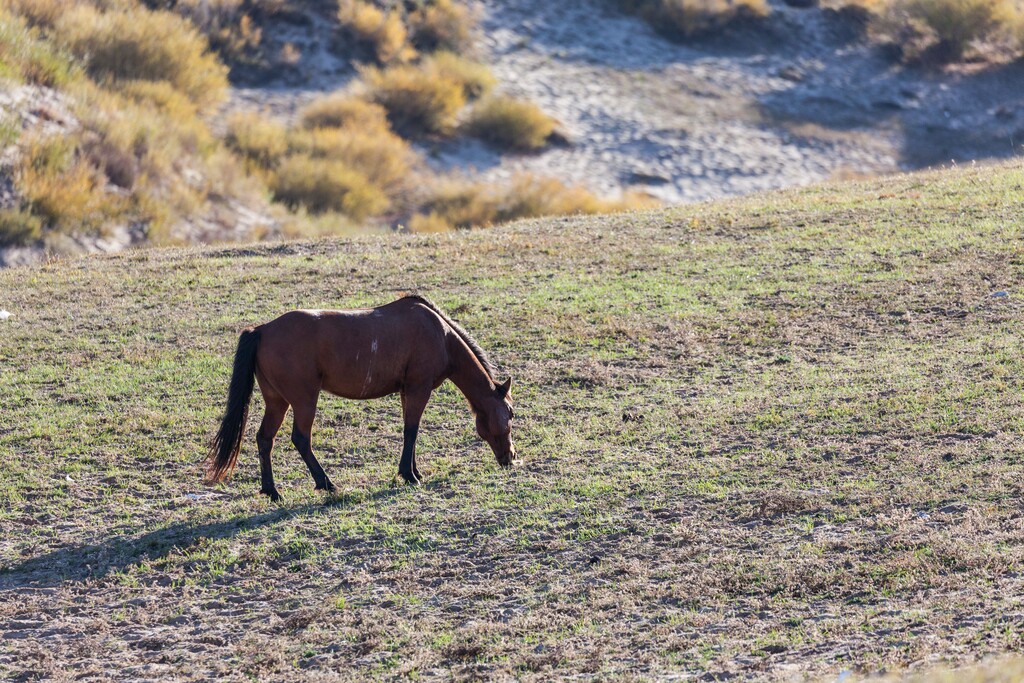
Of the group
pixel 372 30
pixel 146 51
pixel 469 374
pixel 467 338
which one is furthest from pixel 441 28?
pixel 469 374

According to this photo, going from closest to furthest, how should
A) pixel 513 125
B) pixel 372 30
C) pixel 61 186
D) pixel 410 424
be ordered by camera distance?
pixel 410 424
pixel 61 186
pixel 513 125
pixel 372 30

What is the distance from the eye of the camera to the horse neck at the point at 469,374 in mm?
10289

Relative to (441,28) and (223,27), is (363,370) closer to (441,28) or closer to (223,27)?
(223,27)

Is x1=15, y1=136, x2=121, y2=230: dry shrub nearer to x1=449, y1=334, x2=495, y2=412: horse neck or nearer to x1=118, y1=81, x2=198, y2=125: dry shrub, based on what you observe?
x1=118, y1=81, x2=198, y2=125: dry shrub

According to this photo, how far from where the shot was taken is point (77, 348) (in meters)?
14.5

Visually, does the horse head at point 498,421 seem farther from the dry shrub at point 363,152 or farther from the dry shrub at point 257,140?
the dry shrub at point 257,140

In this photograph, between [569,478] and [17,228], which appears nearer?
[569,478]

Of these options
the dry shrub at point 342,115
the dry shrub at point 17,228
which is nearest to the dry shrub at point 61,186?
the dry shrub at point 17,228

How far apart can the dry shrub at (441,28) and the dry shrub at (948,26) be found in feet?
43.2

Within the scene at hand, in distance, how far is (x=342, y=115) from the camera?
30438mm

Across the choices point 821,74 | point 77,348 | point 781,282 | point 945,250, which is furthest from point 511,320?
point 821,74

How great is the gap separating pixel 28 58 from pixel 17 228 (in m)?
5.96

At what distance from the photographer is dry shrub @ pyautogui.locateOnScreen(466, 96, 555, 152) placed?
99.5 feet

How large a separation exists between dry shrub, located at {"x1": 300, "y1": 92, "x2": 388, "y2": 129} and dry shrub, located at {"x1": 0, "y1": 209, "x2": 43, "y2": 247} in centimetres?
1005
